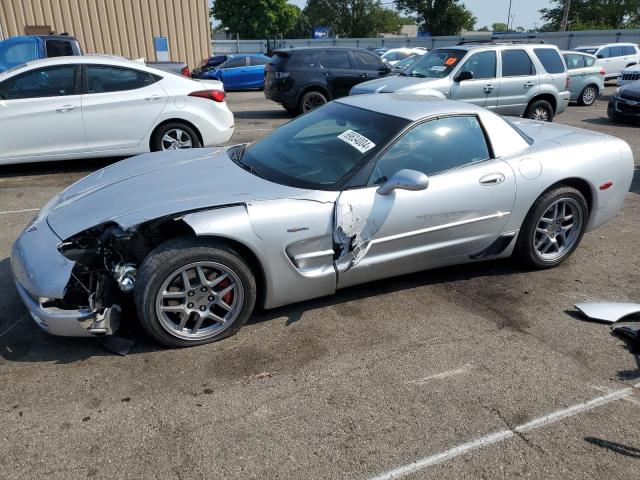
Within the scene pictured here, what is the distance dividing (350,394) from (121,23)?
21.7 metres

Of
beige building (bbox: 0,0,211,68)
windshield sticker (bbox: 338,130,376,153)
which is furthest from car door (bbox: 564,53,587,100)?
beige building (bbox: 0,0,211,68)

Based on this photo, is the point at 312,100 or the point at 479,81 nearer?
the point at 479,81

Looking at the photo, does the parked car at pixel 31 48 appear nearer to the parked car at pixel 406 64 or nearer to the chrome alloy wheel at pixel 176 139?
the chrome alloy wheel at pixel 176 139

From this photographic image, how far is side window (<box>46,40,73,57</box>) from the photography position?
408 inches

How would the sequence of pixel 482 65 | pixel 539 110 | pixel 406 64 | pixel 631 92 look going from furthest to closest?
pixel 406 64
pixel 631 92
pixel 539 110
pixel 482 65

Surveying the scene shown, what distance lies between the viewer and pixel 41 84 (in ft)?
22.7

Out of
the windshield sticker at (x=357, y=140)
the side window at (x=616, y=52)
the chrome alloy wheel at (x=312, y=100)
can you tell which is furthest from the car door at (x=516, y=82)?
the side window at (x=616, y=52)

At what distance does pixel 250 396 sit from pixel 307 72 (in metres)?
10.4

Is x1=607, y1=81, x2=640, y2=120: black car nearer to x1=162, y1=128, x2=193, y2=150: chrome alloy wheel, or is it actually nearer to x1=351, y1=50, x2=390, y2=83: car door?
x1=351, y1=50, x2=390, y2=83: car door

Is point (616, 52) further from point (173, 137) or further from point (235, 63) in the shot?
point (173, 137)

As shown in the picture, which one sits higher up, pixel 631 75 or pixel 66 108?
pixel 66 108

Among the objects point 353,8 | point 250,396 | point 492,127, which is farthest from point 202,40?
→ point 353,8

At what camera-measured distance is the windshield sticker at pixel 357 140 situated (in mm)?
3734

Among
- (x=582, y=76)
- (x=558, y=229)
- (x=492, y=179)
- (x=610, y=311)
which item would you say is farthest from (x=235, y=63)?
(x=610, y=311)
